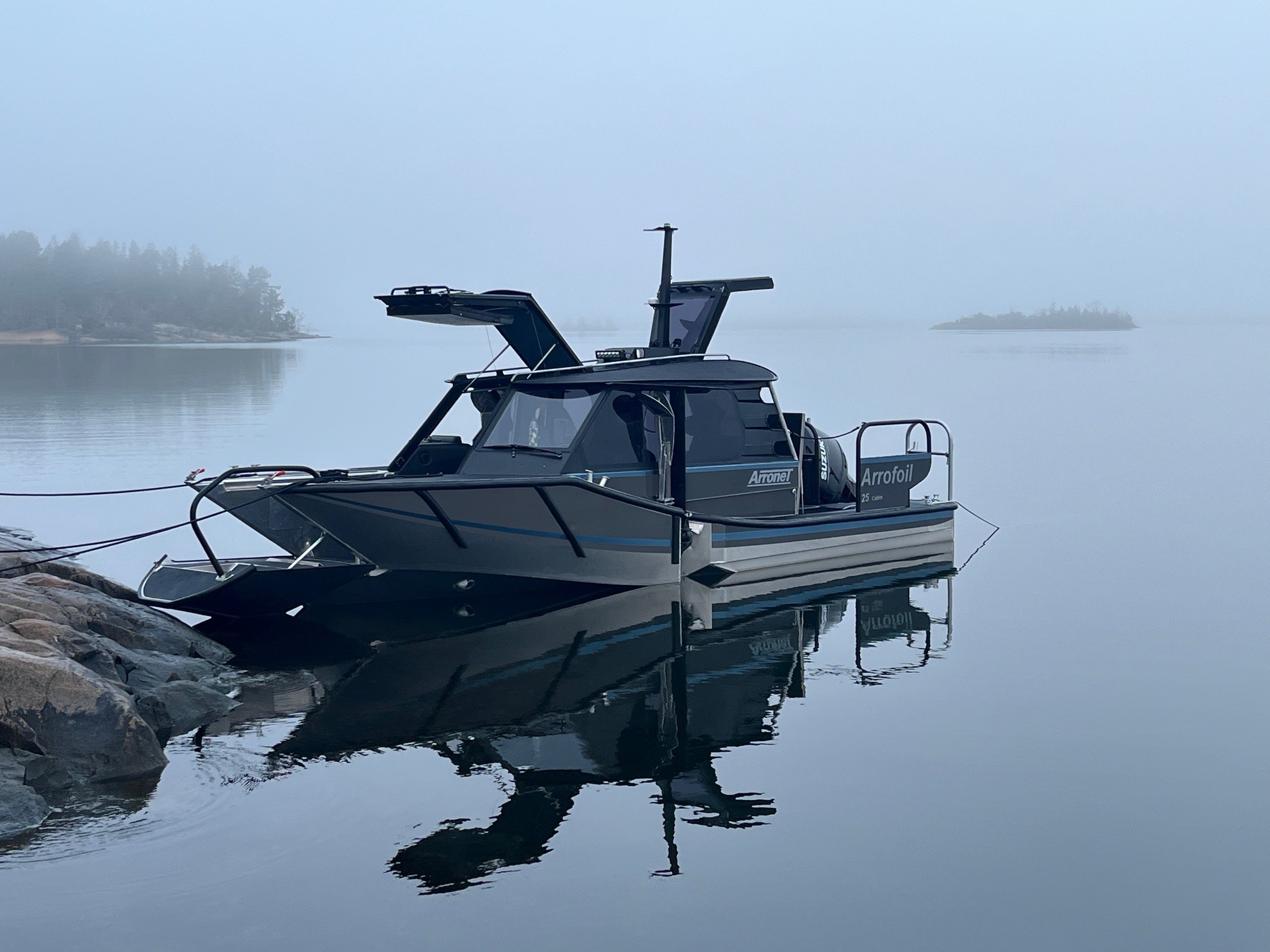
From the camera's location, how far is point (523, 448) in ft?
41.3

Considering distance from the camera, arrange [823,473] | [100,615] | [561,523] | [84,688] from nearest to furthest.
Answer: [84,688] → [100,615] → [561,523] → [823,473]

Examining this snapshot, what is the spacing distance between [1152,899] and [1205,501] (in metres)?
16.9

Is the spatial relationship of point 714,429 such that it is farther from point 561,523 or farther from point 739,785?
point 739,785

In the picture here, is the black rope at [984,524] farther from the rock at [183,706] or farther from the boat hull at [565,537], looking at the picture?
the rock at [183,706]

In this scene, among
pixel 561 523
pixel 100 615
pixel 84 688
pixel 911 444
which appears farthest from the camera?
pixel 911 444

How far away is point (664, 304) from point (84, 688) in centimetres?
835

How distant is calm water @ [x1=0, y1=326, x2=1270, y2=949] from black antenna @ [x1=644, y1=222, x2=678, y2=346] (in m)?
3.01

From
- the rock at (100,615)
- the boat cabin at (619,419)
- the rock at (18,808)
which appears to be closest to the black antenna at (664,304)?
the boat cabin at (619,419)

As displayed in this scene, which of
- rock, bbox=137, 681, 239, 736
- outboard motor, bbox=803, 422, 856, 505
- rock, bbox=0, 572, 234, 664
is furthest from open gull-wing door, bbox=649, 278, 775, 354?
Result: rock, bbox=137, 681, 239, 736

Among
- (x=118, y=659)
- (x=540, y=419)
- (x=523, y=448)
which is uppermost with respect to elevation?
(x=540, y=419)

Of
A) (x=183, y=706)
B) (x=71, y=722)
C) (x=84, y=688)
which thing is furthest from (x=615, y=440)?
(x=71, y=722)

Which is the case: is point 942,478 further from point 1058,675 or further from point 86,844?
point 86,844

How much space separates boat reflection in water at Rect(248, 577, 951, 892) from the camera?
7203 mm

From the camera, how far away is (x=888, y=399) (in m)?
49.1
